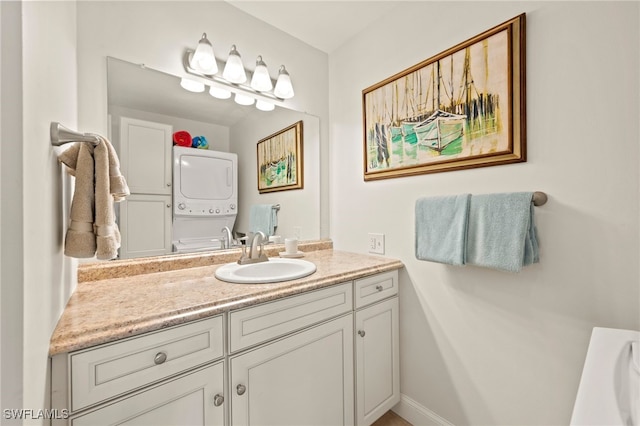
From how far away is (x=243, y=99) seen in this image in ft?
5.10

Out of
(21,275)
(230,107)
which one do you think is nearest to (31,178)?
(21,275)

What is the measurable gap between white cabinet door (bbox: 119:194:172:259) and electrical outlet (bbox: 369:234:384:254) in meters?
1.11

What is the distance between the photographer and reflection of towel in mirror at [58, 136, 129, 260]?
2.31 ft

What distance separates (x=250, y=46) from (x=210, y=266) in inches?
51.0

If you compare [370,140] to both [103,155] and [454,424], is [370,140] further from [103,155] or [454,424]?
[454,424]

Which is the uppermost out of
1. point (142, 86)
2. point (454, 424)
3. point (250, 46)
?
point (250, 46)

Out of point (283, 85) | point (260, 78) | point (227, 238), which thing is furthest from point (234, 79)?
point (227, 238)

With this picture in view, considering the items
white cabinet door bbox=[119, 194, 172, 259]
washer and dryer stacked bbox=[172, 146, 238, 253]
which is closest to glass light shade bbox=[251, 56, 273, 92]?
washer and dryer stacked bbox=[172, 146, 238, 253]

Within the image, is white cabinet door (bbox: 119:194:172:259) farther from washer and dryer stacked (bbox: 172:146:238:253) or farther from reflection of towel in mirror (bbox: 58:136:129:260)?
reflection of towel in mirror (bbox: 58:136:129:260)

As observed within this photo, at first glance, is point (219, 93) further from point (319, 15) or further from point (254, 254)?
point (254, 254)

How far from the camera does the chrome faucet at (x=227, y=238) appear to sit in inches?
58.1

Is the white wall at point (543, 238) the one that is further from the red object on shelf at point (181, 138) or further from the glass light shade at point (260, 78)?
the red object on shelf at point (181, 138)

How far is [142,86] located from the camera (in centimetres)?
124

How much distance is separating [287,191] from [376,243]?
0.66 metres
